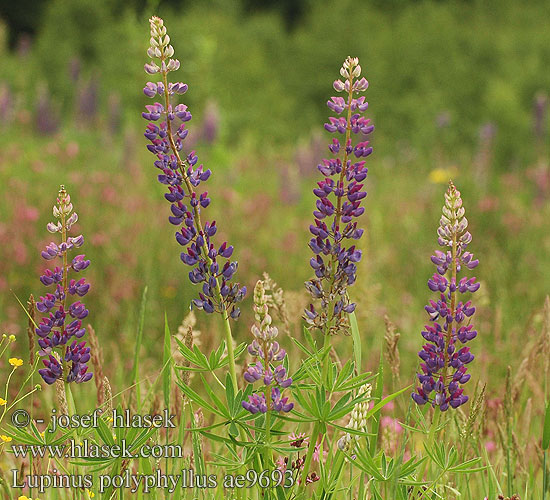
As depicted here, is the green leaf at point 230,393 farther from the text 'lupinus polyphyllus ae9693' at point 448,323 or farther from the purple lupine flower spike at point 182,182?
the text 'lupinus polyphyllus ae9693' at point 448,323

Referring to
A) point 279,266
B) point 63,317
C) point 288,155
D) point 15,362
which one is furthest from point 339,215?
point 288,155

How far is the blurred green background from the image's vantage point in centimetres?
459

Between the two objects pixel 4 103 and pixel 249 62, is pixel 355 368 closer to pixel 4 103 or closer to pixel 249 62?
pixel 4 103

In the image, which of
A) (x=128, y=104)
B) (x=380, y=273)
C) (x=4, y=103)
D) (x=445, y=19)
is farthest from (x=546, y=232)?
(x=445, y=19)

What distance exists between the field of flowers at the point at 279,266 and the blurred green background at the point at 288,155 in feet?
0.12

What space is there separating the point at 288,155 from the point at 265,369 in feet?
32.8

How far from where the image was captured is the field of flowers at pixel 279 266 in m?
1.58

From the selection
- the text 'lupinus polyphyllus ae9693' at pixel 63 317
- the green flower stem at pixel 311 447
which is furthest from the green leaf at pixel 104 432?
the green flower stem at pixel 311 447

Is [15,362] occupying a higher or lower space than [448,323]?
lower

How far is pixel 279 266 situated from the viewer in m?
5.23

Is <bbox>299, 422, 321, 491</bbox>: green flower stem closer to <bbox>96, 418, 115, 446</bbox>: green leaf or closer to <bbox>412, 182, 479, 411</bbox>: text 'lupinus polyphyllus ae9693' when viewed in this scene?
<bbox>412, 182, 479, 411</bbox>: text 'lupinus polyphyllus ae9693'

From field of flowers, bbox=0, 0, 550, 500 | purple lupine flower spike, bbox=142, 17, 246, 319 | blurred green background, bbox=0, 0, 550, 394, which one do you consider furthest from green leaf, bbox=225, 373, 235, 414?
blurred green background, bbox=0, 0, 550, 394

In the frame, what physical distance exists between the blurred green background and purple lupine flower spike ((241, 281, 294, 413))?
752 mm

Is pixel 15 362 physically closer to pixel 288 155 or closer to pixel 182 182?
pixel 182 182
